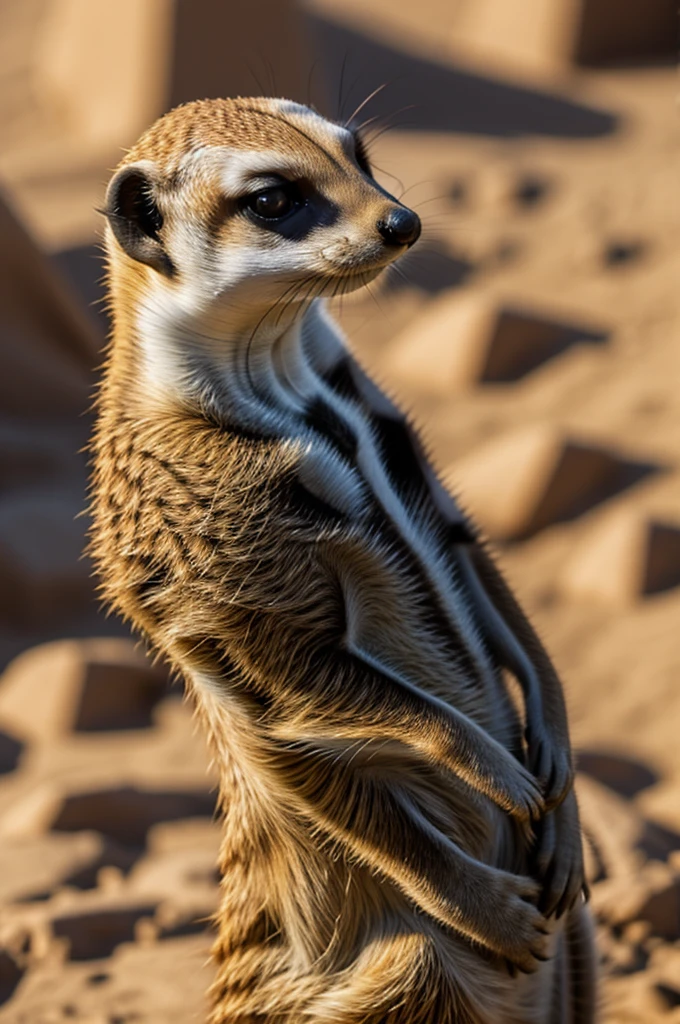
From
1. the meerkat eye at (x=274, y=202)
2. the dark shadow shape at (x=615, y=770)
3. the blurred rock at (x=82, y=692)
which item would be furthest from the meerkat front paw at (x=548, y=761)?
the blurred rock at (x=82, y=692)

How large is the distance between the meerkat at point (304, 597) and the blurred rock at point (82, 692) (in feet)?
8.54

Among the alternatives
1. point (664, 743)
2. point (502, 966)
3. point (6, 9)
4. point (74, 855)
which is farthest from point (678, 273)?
point (6, 9)

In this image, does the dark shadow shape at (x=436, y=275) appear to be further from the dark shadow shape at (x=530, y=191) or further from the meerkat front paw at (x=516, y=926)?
the meerkat front paw at (x=516, y=926)

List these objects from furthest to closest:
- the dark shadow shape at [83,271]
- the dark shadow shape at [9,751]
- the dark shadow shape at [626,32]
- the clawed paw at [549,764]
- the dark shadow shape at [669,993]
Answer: the dark shadow shape at [626,32] < the dark shadow shape at [83,271] < the dark shadow shape at [9,751] < the dark shadow shape at [669,993] < the clawed paw at [549,764]

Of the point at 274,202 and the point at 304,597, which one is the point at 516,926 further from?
the point at 274,202

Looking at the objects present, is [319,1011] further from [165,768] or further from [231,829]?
[165,768]

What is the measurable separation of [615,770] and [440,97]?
7.34m

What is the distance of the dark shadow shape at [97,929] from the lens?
3.72m

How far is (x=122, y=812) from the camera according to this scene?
4453 millimetres

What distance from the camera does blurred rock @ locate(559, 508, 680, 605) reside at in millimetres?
5348

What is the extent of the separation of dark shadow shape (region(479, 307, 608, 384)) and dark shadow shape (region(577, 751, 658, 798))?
282 centimetres

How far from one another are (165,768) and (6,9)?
1010 centimetres

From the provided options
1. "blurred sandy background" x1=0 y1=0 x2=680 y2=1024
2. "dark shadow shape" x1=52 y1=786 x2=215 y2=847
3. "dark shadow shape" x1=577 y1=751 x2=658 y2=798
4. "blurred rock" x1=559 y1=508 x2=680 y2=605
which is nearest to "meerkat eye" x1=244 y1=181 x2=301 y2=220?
"blurred sandy background" x1=0 y1=0 x2=680 y2=1024

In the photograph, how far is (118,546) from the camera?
2320mm
